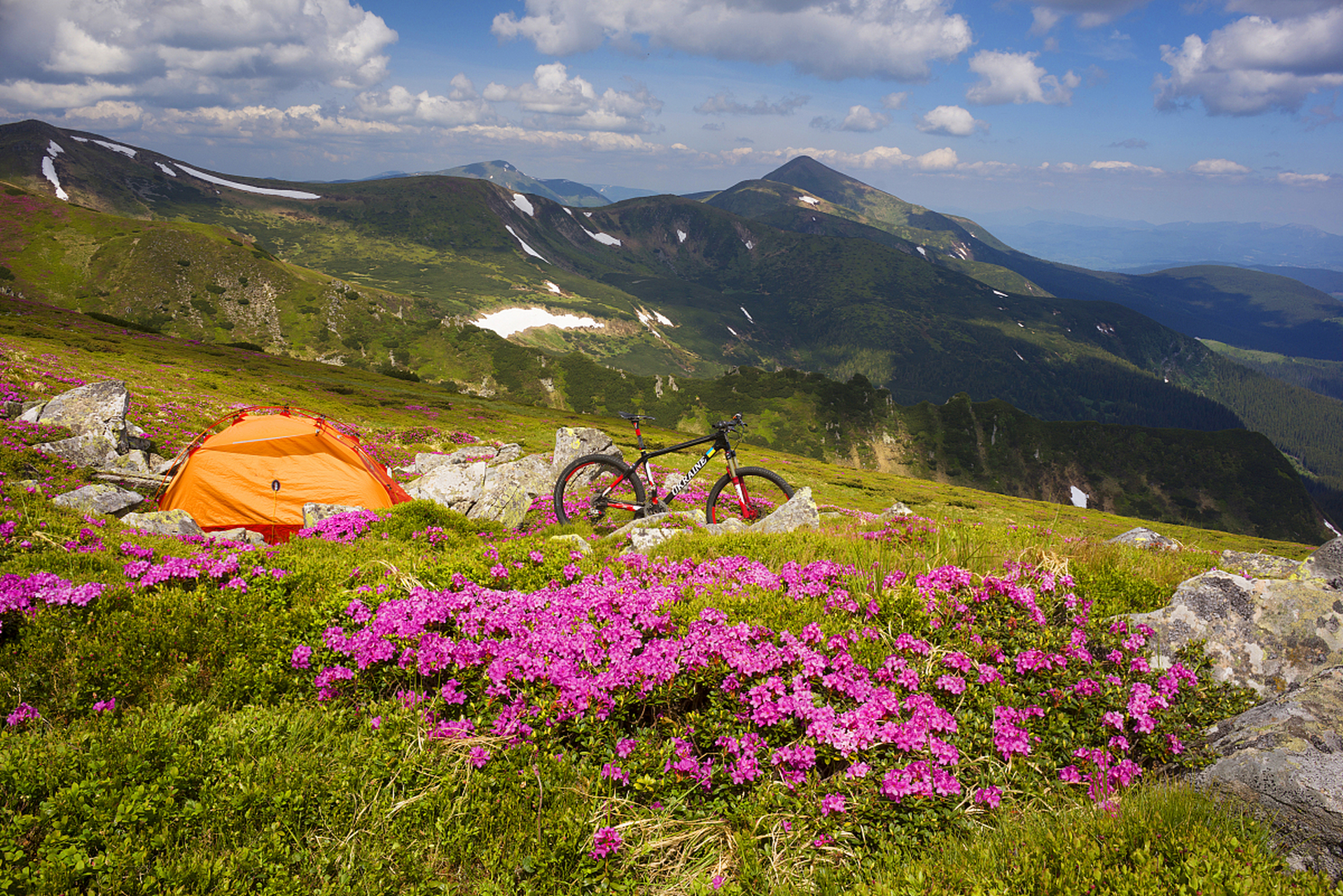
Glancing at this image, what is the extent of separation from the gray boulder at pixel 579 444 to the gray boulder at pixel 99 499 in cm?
1715

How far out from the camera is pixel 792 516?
50.1 feet

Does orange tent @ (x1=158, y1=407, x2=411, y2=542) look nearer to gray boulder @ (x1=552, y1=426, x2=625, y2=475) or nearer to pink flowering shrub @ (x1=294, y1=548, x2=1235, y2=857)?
gray boulder @ (x1=552, y1=426, x2=625, y2=475)

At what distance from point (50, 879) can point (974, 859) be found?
6.31m

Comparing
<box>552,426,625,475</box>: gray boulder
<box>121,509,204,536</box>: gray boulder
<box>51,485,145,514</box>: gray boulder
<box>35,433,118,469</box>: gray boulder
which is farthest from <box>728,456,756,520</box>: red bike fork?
<box>35,433,118,469</box>: gray boulder

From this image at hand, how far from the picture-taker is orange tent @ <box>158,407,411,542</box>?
17891 millimetres

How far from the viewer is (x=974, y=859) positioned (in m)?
4.29

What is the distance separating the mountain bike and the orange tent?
26.7 ft

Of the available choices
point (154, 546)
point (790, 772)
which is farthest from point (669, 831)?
point (154, 546)

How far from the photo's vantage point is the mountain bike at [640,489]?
15.5 m

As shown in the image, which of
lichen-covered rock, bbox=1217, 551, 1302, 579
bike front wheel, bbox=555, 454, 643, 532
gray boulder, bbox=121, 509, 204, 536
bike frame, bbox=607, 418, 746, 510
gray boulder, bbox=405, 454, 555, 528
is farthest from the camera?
gray boulder, bbox=405, 454, 555, 528

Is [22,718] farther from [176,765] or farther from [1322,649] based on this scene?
[1322,649]

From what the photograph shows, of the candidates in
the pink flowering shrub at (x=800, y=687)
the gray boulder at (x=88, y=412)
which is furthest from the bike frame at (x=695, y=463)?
the gray boulder at (x=88, y=412)

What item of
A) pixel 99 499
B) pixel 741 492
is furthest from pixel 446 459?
pixel 741 492

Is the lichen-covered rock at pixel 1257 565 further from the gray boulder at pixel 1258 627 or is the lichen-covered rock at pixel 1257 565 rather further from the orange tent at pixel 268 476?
the orange tent at pixel 268 476
